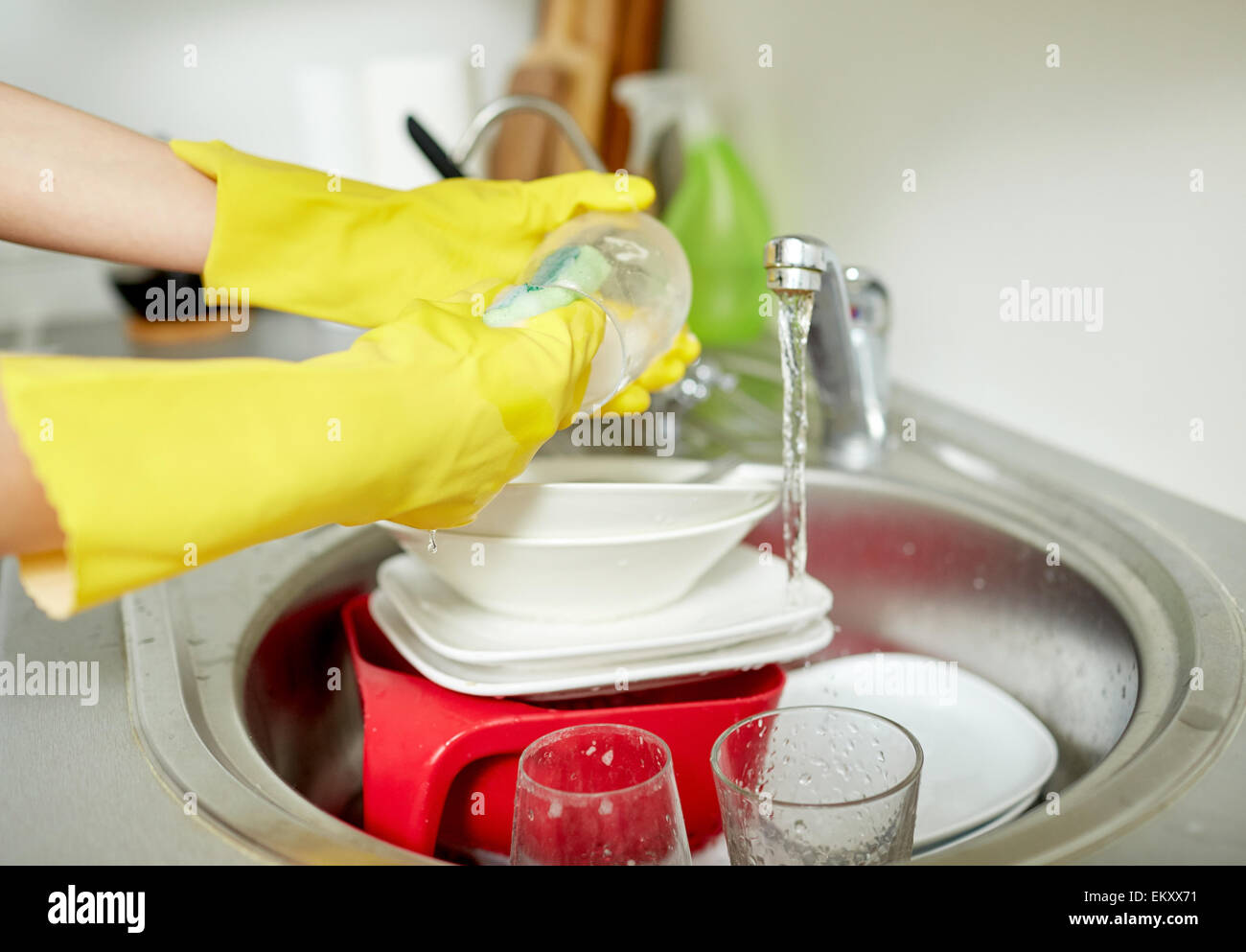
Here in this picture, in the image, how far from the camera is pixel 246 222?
2.52 feet

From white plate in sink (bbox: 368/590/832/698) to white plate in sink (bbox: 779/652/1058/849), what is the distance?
0.09m

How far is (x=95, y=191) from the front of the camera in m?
0.77

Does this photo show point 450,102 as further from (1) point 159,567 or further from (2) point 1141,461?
(1) point 159,567

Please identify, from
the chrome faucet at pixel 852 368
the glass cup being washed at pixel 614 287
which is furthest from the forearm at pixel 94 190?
the chrome faucet at pixel 852 368

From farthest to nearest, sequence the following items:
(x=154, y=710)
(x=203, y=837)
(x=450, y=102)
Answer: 1. (x=450, y=102)
2. (x=154, y=710)
3. (x=203, y=837)

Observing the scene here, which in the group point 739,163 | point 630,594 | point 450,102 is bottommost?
point 630,594

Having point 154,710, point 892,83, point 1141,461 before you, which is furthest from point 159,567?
point 892,83

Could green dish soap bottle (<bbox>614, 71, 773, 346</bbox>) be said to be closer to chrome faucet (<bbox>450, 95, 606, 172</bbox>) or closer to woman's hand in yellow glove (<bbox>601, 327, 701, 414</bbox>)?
chrome faucet (<bbox>450, 95, 606, 172</bbox>)

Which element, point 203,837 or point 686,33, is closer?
point 203,837

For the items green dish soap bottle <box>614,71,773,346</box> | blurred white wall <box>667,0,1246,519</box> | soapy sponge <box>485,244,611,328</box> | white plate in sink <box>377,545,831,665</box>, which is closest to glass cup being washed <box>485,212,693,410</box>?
soapy sponge <box>485,244,611,328</box>

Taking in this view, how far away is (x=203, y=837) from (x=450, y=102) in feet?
4.80

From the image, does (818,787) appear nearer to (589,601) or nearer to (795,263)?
(589,601)

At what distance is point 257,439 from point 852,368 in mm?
707
